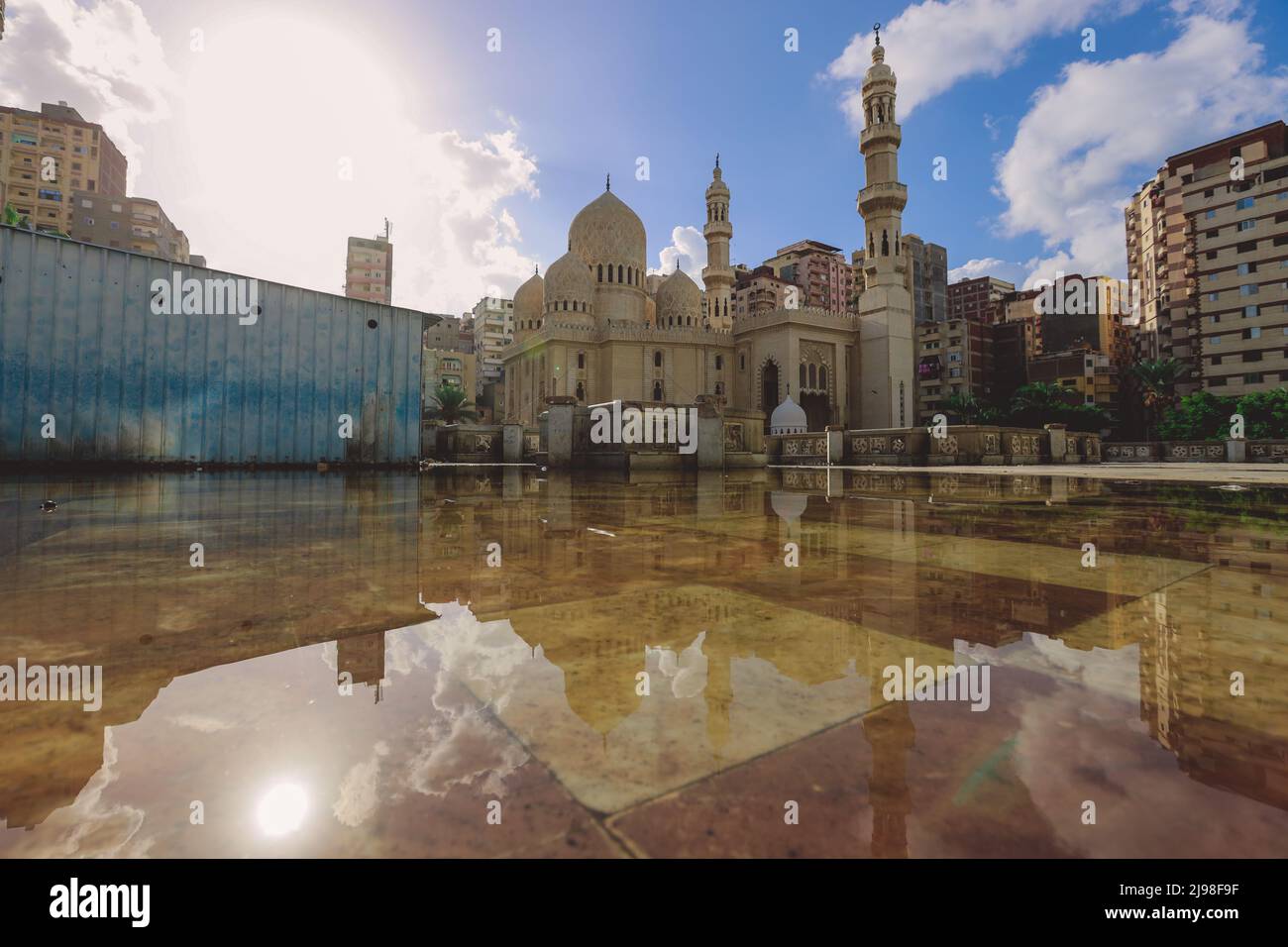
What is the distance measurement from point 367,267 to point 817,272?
60969 millimetres

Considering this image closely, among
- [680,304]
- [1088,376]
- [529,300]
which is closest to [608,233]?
[680,304]

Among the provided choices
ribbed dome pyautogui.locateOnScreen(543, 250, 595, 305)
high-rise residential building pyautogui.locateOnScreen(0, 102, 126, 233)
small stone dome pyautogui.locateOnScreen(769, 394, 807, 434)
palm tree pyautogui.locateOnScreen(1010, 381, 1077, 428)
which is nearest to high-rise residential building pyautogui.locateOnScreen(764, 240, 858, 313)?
palm tree pyautogui.locateOnScreen(1010, 381, 1077, 428)

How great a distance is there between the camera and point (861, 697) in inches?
49.6

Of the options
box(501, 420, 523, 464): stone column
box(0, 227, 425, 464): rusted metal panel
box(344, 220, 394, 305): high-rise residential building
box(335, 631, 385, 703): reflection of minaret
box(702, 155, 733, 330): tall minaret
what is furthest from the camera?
box(344, 220, 394, 305): high-rise residential building

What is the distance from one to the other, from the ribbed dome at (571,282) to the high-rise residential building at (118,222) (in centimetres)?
4540

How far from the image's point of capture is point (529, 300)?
4762cm

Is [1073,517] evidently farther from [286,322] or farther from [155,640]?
[286,322]

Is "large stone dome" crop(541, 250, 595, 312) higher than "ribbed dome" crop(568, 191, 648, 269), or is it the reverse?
"ribbed dome" crop(568, 191, 648, 269)

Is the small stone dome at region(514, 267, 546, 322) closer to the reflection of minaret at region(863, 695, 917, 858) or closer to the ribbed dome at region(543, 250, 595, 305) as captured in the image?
the ribbed dome at region(543, 250, 595, 305)

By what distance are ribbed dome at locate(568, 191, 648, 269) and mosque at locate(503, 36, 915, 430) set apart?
0.07 metres

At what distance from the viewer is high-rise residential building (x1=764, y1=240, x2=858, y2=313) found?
8469 centimetres

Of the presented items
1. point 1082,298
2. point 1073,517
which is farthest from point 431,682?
point 1082,298
